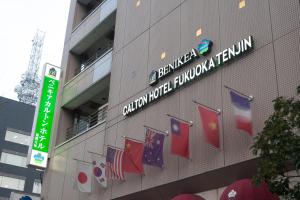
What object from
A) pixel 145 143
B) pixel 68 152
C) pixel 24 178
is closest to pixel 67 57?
pixel 68 152

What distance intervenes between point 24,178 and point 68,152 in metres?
45.5

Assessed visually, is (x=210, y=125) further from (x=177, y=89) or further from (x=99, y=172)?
(x=99, y=172)

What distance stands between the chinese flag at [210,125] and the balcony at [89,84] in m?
10.4

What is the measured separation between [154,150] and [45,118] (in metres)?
13.0

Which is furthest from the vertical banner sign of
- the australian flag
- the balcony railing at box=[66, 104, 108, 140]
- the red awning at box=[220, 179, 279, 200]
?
the red awning at box=[220, 179, 279, 200]

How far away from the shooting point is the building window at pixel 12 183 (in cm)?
6588

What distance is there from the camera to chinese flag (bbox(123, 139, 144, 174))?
719 inches

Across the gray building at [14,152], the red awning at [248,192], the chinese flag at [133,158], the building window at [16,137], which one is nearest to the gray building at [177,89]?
the chinese flag at [133,158]

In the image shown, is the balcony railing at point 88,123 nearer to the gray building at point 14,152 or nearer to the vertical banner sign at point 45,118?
the vertical banner sign at point 45,118

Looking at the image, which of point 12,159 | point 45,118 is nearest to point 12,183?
point 12,159

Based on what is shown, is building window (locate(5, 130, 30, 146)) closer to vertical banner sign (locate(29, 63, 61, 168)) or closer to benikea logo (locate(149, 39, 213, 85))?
vertical banner sign (locate(29, 63, 61, 168))

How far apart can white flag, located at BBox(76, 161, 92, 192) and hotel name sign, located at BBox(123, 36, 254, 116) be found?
9.87ft

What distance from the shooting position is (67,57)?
3167 cm

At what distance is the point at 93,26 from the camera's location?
29266mm
